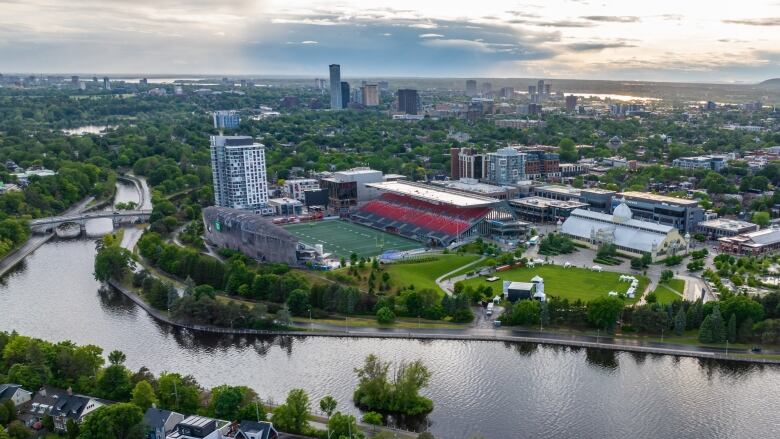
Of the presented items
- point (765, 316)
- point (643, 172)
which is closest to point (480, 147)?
point (643, 172)

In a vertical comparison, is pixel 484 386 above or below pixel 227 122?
below

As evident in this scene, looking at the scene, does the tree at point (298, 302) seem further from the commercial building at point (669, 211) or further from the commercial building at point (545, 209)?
the commercial building at point (669, 211)

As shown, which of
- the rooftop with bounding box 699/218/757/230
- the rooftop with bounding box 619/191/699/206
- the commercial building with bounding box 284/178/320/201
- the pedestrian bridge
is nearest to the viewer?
the rooftop with bounding box 699/218/757/230

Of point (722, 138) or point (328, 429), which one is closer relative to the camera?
point (328, 429)

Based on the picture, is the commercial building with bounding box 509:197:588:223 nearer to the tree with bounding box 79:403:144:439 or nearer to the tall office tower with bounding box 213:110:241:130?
the tree with bounding box 79:403:144:439

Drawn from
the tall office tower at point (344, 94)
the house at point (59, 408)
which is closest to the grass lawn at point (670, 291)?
the house at point (59, 408)

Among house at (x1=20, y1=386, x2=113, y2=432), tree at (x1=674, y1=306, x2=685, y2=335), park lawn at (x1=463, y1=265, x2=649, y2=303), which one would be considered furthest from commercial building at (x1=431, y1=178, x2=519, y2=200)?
house at (x1=20, y1=386, x2=113, y2=432)

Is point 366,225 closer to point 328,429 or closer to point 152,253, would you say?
point 152,253
